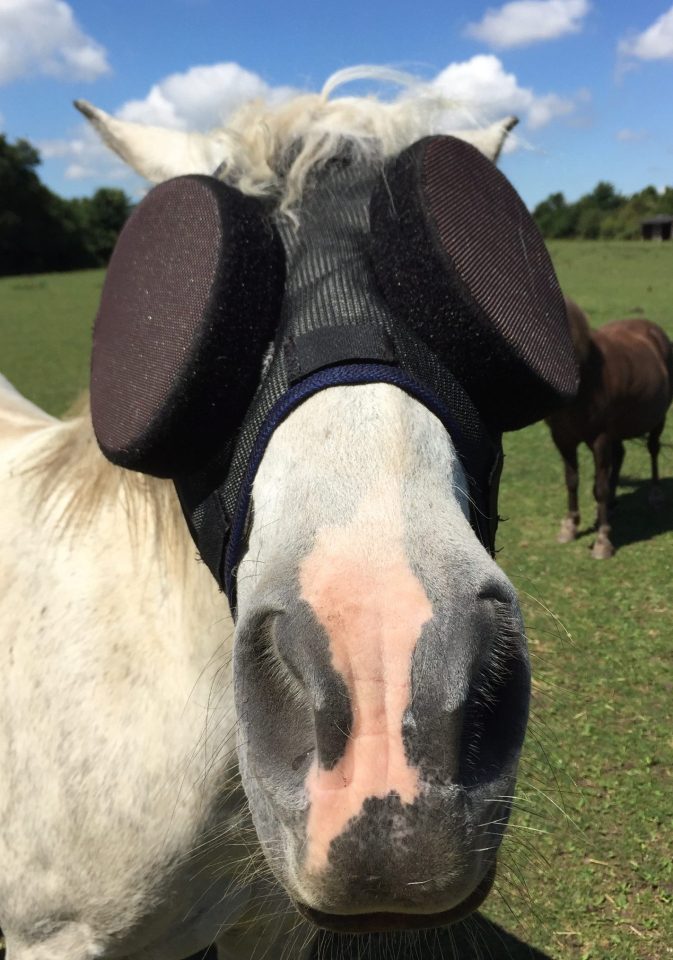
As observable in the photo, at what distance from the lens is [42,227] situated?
4781cm

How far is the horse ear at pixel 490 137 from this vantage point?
170 centimetres

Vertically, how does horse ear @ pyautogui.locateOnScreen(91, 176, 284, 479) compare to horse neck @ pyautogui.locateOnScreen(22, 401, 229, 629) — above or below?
above

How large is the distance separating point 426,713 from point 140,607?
0.89 metres

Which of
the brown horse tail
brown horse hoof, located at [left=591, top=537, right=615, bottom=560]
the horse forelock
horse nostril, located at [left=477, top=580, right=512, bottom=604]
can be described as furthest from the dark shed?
horse nostril, located at [left=477, top=580, right=512, bottom=604]

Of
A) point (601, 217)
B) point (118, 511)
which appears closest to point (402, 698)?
point (118, 511)

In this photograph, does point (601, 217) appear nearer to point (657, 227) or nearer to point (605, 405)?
point (657, 227)

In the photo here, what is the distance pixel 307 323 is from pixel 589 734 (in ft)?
11.7

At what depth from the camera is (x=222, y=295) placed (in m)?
1.21

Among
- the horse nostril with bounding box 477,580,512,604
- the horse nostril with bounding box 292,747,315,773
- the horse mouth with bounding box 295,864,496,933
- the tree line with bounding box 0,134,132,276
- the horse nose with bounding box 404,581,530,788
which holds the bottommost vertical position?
the horse mouth with bounding box 295,864,496,933

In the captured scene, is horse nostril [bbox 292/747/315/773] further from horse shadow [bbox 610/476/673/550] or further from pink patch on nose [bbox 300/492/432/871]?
horse shadow [bbox 610/476/673/550]

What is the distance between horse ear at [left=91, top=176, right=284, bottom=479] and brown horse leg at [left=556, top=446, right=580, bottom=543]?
5.53 meters

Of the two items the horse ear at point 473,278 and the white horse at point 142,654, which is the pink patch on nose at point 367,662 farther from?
the horse ear at point 473,278

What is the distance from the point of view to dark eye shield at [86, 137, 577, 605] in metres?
1.22

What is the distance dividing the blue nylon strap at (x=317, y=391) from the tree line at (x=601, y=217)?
60.4 metres
